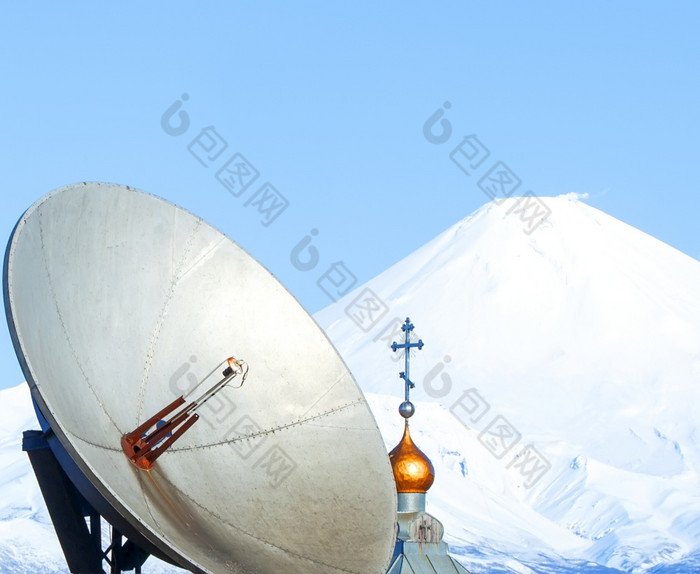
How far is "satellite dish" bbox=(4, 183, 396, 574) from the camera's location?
18906mm

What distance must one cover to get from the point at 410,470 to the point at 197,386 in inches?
544

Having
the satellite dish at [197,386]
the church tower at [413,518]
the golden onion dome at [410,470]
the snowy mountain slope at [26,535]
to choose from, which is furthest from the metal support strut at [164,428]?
the snowy mountain slope at [26,535]

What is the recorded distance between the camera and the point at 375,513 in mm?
21312

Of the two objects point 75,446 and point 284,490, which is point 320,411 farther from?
point 75,446

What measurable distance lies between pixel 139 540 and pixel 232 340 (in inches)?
199

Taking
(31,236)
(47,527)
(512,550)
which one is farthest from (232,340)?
(512,550)

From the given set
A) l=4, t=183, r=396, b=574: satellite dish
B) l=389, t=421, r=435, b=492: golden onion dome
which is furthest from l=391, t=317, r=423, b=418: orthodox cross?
l=4, t=183, r=396, b=574: satellite dish

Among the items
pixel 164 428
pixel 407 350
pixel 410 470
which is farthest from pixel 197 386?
pixel 410 470

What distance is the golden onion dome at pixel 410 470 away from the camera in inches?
1372

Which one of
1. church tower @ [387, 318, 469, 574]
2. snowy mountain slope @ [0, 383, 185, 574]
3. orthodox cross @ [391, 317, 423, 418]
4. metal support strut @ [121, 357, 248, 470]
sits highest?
snowy mountain slope @ [0, 383, 185, 574]

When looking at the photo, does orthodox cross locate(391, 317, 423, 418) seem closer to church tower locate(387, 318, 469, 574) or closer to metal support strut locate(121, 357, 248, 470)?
church tower locate(387, 318, 469, 574)

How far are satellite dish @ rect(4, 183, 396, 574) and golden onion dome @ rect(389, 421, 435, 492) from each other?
12.5 meters

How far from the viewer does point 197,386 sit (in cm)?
2164

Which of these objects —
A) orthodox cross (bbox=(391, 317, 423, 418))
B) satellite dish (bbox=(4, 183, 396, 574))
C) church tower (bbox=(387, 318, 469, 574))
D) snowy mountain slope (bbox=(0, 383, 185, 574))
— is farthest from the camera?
snowy mountain slope (bbox=(0, 383, 185, 574))
